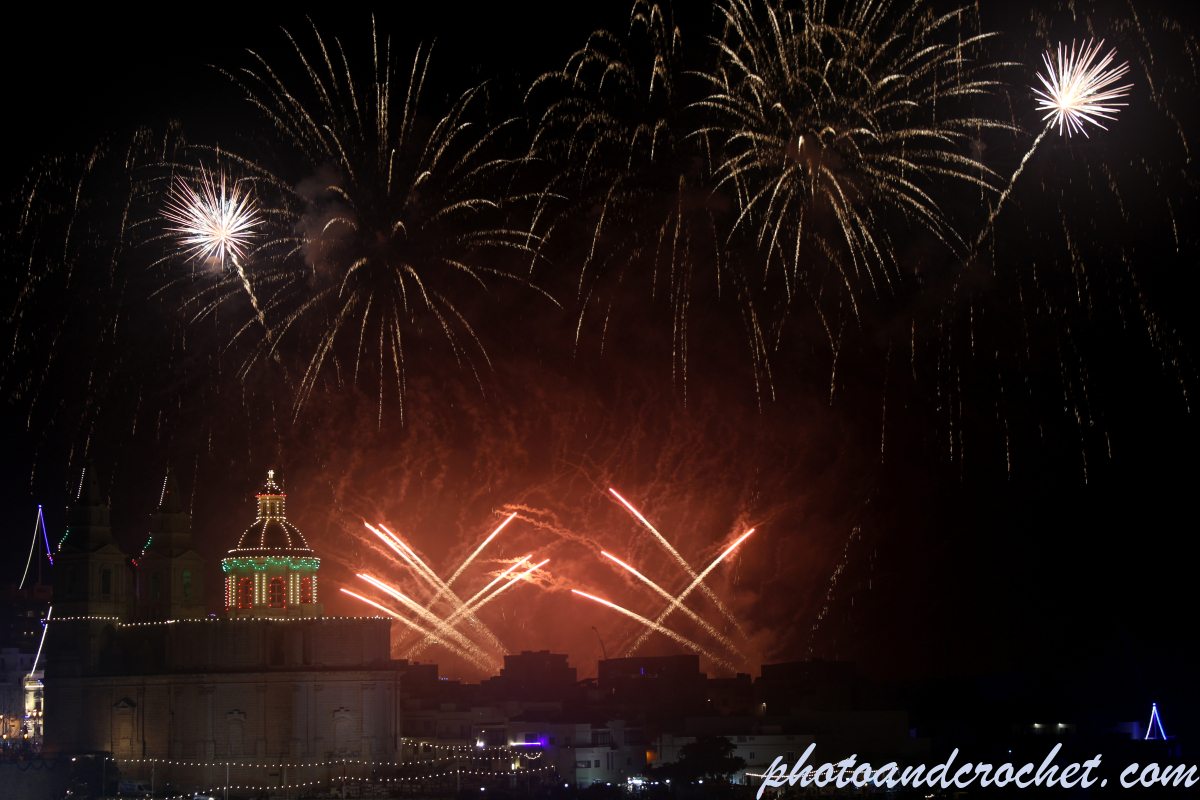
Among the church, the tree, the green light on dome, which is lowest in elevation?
the tree

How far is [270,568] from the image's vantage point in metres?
58.9

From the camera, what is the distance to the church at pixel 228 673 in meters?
56.5

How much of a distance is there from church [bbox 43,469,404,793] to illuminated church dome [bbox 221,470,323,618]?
49 mm

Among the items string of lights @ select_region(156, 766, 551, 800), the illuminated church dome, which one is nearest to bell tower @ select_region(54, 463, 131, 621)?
the illuminated church dome

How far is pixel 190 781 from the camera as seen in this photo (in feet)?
184

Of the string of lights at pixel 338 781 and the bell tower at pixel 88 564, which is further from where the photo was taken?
the bell tower at pixel 88 564

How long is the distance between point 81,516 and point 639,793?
2836cm

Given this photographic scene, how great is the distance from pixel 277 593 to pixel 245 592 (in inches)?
57.1

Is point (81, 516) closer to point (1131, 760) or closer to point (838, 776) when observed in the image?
point (838, 776)

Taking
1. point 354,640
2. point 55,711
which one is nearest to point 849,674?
point 354,640

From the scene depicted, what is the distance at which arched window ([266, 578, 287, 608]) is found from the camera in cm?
5891

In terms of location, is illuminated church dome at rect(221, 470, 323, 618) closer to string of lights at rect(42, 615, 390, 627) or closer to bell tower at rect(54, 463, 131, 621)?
string of lights at rect(42, 615, 390, 627)

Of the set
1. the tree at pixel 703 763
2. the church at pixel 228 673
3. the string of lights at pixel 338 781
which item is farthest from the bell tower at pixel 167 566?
the tree at pixel 703 763

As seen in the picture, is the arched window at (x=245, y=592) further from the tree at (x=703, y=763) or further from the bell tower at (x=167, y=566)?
the tree at (x=703, y=763)
